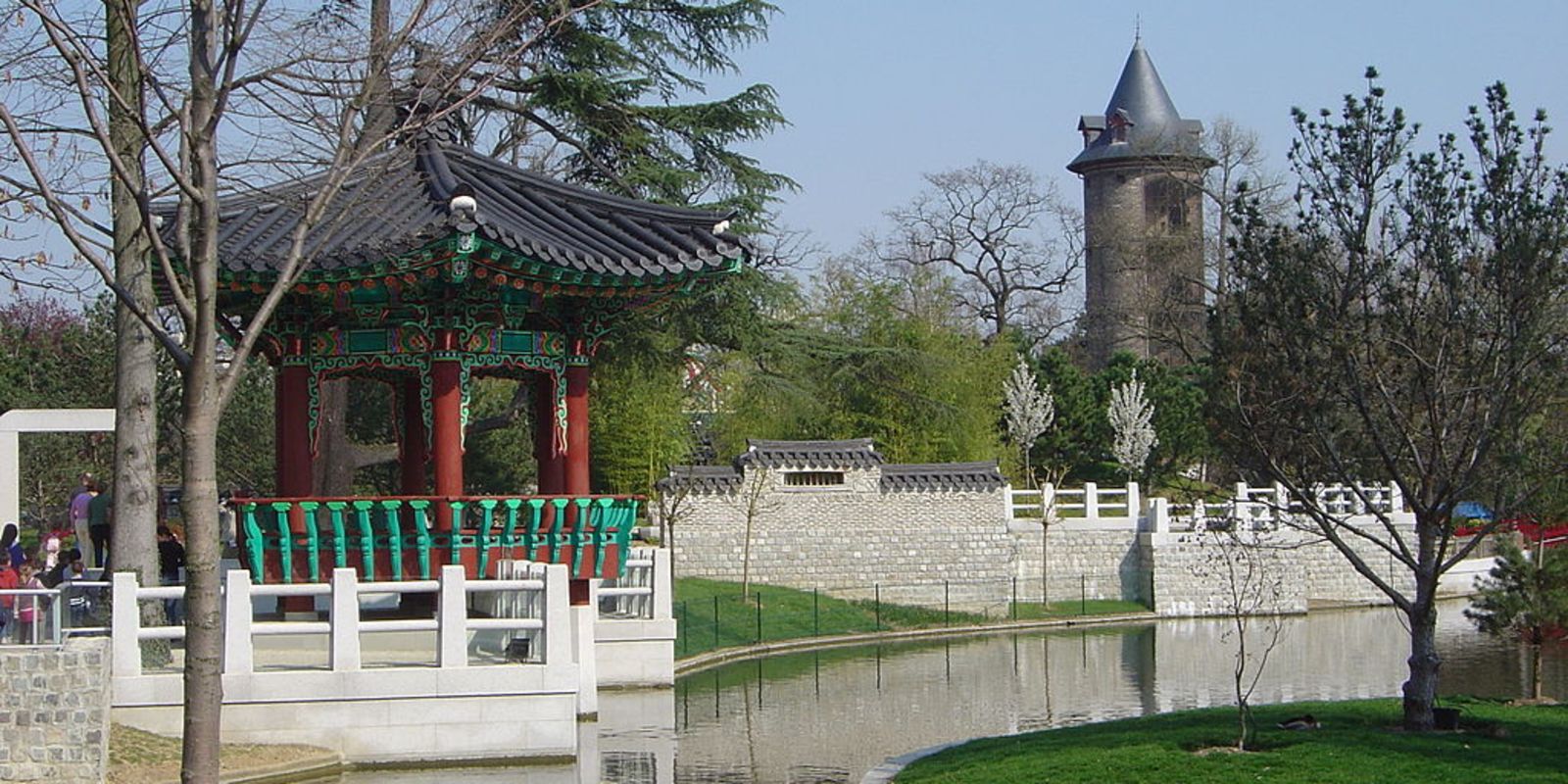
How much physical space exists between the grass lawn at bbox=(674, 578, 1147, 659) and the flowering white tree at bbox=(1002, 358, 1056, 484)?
7872mm

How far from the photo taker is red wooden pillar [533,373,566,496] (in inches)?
722

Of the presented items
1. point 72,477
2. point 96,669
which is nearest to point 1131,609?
point 72,477

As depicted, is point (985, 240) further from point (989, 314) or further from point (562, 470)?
point (562, 470)

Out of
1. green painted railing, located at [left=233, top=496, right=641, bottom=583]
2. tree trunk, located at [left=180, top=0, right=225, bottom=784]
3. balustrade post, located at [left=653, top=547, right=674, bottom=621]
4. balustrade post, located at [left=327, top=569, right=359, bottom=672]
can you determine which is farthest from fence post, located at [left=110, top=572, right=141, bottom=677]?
balustrade post, located at [left=653, top=547, right=674, bottom=621]

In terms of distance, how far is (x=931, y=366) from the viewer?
33.8m

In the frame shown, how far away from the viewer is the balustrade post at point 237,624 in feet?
46.0

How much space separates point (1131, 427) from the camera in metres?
43.6

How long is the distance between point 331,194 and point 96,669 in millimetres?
4446

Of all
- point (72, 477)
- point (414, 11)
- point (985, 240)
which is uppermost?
point (985, 240)

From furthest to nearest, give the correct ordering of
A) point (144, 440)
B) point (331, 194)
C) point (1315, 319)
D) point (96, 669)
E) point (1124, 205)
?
point (1124, 205) < point (144, 440) < point (1315, 319) < point (96, 669) < point (331, 194)

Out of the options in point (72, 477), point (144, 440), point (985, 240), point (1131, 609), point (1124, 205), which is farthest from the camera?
point (1124, 205)

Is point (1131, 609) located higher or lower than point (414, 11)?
lower

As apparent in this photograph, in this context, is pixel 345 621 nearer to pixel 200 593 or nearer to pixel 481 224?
pixel 481 224

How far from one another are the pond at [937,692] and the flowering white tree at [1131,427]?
11838 mm
